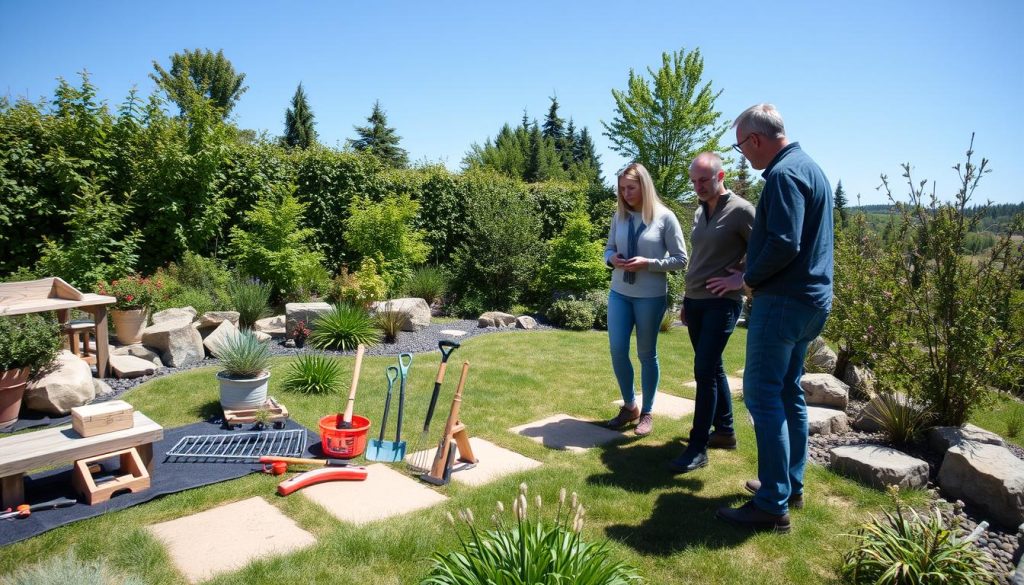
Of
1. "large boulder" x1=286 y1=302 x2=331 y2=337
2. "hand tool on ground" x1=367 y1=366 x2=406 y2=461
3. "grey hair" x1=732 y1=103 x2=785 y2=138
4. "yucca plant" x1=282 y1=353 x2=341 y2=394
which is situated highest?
"grey hair" x1=732 y1=103 x2=785 y2=138

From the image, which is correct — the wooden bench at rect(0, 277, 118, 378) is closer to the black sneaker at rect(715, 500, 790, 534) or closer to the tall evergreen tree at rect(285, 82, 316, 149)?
the black sneaker at rect(715, 500, 790, 534)

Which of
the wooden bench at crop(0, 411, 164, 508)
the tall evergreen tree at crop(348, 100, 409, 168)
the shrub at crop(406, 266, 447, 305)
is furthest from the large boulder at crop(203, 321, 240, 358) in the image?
the tall evergreen tree at crop(348, 100, 409, 168)

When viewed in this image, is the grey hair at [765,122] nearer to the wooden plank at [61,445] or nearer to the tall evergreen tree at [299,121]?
the wooden plank at [61,445]

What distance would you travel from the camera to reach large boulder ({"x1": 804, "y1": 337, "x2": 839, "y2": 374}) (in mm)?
5906

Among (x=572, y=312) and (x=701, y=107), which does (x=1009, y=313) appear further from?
(x=701, y=107)

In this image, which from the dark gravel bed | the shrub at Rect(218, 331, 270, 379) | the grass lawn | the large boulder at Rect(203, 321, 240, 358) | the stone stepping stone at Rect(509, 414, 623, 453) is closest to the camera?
the grass lawn

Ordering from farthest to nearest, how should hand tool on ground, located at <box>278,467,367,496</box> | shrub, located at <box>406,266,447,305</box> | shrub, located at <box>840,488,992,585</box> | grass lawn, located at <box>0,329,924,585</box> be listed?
shrub, located at <box>406,266,447,305</box> → hand tool on ground, located at <box>278,467,367,496</box> → grass lawn, located at <box>0,329,924,585</box> → shrub, located at <box>840,488,992,585</box>

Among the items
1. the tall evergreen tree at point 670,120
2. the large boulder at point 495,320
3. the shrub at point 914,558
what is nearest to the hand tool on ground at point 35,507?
the shrub at point 914,558

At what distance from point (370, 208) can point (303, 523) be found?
716 centimetres

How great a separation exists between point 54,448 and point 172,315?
3621 mm

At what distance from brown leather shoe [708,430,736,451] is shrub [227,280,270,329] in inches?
227

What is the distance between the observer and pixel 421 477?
3117mm

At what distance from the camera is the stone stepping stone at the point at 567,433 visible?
376 centimetres

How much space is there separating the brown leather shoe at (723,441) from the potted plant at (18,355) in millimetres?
4885
